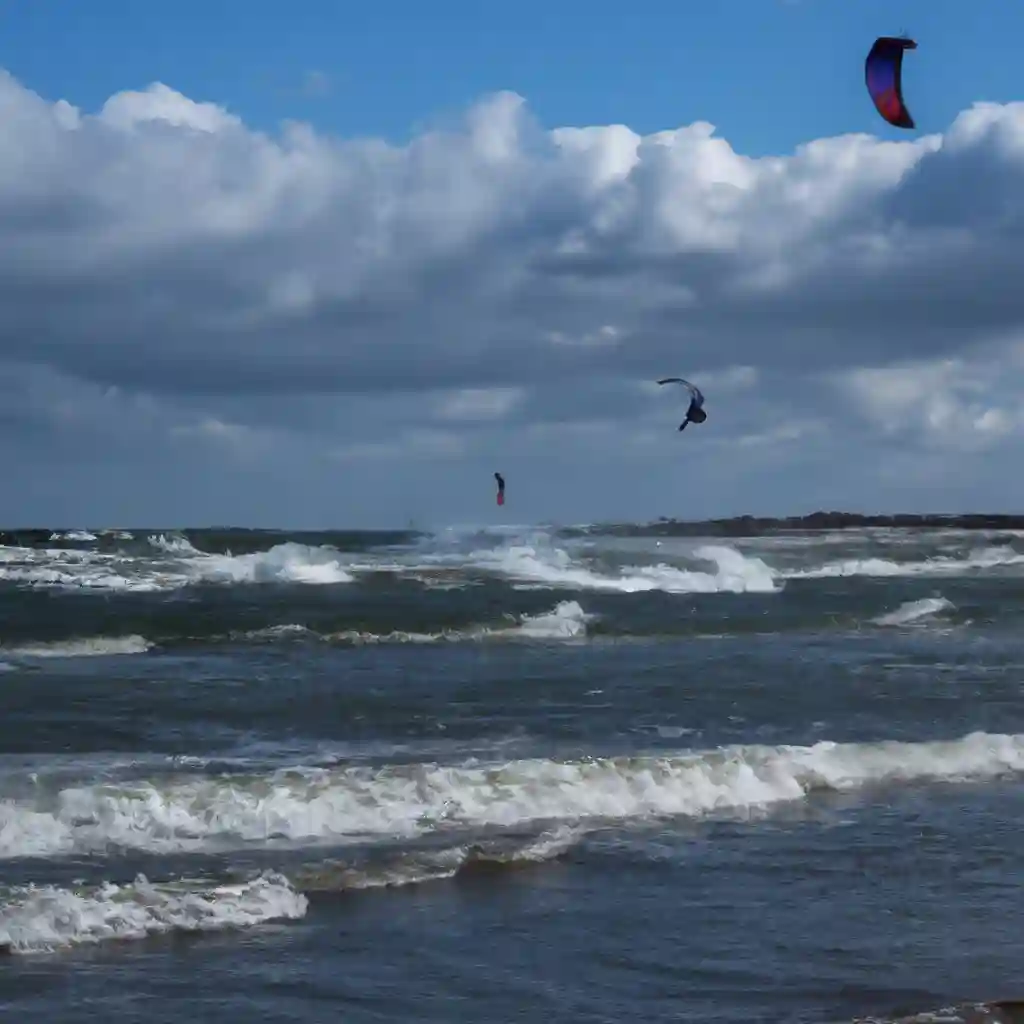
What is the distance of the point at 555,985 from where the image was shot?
26.2 ft

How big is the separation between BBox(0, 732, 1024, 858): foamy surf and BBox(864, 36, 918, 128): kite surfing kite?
5.38 m

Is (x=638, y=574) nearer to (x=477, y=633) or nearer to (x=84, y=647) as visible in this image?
(x=477, y=633)

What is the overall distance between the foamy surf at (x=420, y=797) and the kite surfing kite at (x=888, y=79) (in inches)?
212

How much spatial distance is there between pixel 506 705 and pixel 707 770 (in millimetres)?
6024

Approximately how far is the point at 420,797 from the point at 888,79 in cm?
641

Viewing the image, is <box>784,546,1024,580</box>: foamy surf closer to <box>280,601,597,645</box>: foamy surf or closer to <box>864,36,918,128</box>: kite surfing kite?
<box>280,601,597,645</box>: foamy surf

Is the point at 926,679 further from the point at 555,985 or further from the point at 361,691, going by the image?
the point at 555,985

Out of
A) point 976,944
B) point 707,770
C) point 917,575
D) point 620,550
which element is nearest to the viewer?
point 976,944

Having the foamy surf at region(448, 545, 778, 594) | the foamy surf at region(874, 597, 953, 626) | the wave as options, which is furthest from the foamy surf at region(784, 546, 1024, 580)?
the foamy surf at region(874, 597, 953, 626)

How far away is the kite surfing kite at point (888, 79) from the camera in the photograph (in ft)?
36.5

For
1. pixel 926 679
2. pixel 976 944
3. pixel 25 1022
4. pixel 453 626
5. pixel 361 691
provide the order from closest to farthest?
pixel 25 1022 < pixel 976 944 < pixel 361 691 < pixel 926 679 < pixel 453 626

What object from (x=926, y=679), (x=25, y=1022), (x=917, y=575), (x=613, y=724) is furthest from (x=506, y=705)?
(x=917, y=575)

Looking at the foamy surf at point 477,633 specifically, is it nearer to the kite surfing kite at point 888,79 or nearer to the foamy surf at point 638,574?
the foamy surf at point 638,574

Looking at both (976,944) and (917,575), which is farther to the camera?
(917,575)
